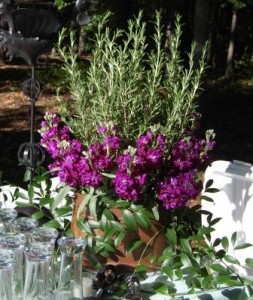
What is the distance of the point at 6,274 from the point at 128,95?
63 cm

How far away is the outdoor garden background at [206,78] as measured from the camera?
7012mm

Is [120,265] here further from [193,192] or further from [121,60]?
[121,60]

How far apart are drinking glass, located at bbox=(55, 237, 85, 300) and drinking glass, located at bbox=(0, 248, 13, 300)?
5.4 inches

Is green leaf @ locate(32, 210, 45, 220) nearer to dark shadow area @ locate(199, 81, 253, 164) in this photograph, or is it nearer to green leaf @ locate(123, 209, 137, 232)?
green leaf @ locate(123, 209, 137, 232)

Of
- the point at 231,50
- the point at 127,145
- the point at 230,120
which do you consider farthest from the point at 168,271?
the point at 231,50

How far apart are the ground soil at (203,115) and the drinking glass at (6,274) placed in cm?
457

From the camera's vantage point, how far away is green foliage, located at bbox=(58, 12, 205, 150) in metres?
1.69

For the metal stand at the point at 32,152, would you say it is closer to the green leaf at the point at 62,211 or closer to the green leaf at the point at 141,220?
the green leaf at the point at 62,211

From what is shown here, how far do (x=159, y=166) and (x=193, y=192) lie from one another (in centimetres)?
11

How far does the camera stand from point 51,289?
4.71ft

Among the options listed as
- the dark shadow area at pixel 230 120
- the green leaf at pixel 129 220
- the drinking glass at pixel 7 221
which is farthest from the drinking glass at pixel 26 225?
the dark shadow area at pixel 230 120

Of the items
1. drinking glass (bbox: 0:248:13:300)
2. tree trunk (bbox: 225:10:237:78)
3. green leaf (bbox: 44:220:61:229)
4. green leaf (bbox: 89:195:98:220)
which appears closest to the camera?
drinking glass (bbox: 0:248:13:300)

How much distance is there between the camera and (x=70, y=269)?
1.42 metres

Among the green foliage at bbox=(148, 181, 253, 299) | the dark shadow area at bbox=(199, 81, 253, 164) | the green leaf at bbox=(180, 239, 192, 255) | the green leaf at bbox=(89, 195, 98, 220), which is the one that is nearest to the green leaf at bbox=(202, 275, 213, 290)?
the green foliage at bbox=(148, 181, 253, 299)
